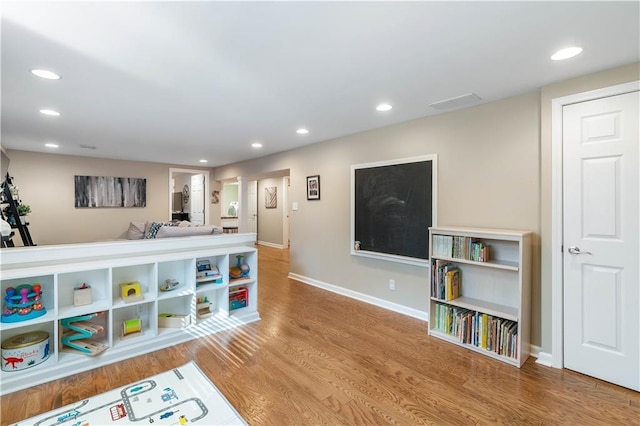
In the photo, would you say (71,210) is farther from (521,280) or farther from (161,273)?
(521,280)

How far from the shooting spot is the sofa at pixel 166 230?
370 cm

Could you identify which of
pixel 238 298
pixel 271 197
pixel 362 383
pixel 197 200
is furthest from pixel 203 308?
pixel 271 197

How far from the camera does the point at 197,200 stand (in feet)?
26.2

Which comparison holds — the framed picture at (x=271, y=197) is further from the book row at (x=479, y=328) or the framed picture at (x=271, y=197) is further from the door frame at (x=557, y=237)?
the door frame at (x=557, y=237)

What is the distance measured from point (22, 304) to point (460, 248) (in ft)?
11.7

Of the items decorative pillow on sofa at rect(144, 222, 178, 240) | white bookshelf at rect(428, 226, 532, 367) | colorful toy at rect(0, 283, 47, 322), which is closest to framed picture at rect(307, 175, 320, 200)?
white bookshelf at rect(428, 226, 532, 367)

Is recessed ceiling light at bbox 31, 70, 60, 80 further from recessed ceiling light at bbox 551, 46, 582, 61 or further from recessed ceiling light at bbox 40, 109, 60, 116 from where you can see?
recessed ceiling light at bbox 551, 46, 582, 61

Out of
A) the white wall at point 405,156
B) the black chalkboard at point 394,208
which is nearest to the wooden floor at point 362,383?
the white wall at point 405,156

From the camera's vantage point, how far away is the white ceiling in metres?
1.51

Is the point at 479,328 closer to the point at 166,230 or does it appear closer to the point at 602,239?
the point at 602,239

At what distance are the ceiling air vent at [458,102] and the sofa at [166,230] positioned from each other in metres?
3.01

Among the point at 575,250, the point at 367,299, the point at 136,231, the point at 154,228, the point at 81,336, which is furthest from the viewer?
the point at 136,231

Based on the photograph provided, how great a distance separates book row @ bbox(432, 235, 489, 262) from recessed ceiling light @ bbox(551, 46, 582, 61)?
1.50 m

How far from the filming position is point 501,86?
246cm
